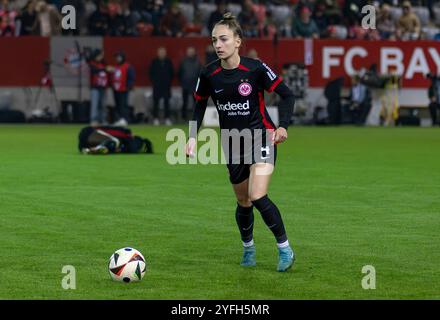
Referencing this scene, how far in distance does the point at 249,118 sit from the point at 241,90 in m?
0.28

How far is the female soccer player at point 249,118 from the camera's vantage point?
439 inches

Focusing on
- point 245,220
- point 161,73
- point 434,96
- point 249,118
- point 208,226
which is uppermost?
point 249,118

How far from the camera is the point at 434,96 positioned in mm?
40625

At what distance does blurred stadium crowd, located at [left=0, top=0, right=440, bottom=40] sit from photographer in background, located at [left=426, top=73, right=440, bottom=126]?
6.25 ft

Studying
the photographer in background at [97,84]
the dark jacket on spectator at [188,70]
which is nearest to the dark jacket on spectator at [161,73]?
the dark jacket on spectator at [188,70]

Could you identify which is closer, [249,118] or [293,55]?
[249,118]

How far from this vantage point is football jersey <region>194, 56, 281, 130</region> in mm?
11258

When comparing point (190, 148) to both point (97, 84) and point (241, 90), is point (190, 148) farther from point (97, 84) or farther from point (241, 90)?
point (97, 84)

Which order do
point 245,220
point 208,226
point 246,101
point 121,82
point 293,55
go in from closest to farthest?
point 246,101
point 245,220
point 208,226
point 121,82
point 293,55

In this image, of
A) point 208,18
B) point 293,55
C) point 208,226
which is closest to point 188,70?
point 208,18

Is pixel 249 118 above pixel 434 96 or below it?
above

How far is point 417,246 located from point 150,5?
28.4m

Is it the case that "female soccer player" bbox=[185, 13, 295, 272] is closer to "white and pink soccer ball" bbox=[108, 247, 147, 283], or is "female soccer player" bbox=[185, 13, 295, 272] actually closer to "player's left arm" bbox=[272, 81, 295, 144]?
"player's left arm" bbox=[272, 81, 295, 144]
